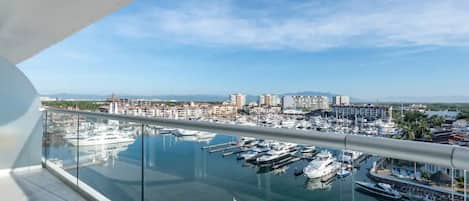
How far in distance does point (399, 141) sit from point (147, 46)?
1981 cm

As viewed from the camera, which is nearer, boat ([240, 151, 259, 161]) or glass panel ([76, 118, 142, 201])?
boat ([240, 151, 259, 161])

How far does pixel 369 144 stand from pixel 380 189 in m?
0.18

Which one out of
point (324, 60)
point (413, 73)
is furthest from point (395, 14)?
point (324, 60)

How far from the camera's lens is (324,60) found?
67.4 feet

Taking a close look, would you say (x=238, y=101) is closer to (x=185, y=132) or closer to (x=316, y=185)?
(x=185, y=132)

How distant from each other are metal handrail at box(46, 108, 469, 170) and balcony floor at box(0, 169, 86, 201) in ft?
7.91

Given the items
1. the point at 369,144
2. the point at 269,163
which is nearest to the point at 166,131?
the point at 269,163

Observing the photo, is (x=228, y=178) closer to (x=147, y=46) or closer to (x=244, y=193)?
(x=244, y=193)

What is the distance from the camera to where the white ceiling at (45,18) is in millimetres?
3883

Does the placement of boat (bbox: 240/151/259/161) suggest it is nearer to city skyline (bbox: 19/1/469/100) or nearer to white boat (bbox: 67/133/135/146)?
white boat (bbox: 67/133/135/146)

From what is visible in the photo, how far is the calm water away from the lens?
4.69 feet

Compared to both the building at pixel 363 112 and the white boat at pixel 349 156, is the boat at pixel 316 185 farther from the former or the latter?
the building at pixel 363 112

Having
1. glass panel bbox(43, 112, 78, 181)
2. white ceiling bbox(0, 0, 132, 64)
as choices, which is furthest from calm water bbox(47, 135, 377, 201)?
white ceiling bbox(0, 0, 132, 64)

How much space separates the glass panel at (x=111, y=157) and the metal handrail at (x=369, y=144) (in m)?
1.06
